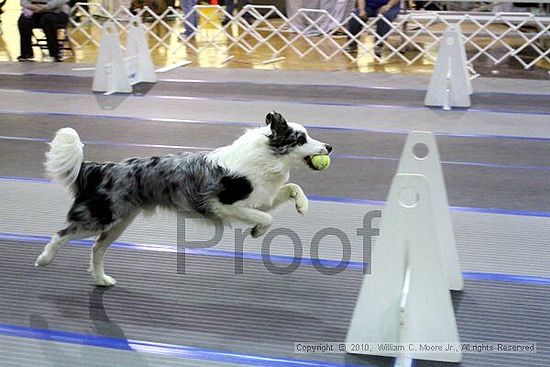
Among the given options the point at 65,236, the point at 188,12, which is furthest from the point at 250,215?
the point at 188,12

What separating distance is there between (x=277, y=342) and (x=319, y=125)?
13.2 feet

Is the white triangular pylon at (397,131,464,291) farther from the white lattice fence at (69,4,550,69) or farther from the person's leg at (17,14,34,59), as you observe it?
the person's leg at (17,14,34,59)

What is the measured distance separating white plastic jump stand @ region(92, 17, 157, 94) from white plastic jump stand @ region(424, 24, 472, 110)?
343cm

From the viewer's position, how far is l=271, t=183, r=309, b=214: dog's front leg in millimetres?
3264

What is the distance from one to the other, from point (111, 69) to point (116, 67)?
0.06 m

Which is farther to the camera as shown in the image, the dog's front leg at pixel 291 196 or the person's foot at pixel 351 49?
the person's foot at pixel 351 49

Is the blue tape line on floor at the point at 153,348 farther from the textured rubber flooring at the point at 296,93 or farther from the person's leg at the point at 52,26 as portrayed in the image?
the person's leg at the point at 52,26

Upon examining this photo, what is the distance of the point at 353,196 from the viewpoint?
467 cm

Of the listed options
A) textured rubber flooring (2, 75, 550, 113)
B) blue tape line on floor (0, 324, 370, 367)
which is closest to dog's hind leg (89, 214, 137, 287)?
blue tape line on floor (0, 324, 370, 367)

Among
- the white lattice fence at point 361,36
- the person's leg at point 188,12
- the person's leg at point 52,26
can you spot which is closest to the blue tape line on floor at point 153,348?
the white lattice fence at point 361,36

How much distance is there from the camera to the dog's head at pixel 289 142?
3104 millimetres

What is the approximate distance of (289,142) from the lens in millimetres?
3129

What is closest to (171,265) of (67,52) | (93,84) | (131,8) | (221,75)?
(93,84)

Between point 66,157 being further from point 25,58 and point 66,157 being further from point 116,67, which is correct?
point 25,58
